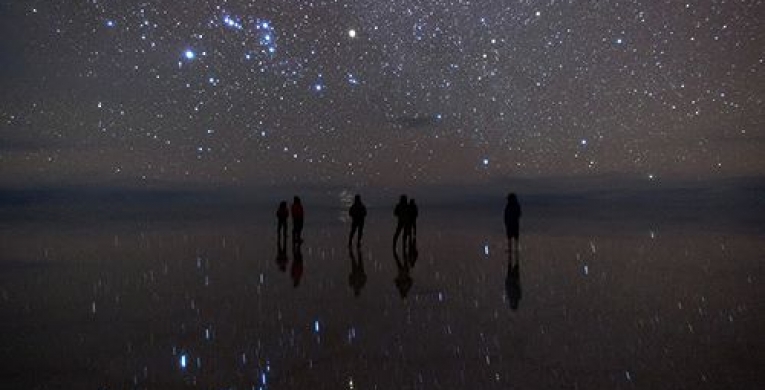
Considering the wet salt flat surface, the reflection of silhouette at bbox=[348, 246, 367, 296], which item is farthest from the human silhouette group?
the wet salt flat surface

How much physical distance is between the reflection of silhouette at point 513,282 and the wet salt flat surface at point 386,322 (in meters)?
0.07

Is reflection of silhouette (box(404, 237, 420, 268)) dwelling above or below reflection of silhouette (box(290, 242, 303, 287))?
above

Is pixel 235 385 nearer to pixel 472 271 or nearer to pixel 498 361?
pixel 498 361

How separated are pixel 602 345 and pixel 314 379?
10.6 feet

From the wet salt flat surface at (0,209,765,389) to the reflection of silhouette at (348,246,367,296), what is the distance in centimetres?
8

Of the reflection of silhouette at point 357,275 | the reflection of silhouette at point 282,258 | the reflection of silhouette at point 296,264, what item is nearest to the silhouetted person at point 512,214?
the reflection of silhouette at point 357,275

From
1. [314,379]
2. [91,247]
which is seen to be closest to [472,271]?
[314,379]

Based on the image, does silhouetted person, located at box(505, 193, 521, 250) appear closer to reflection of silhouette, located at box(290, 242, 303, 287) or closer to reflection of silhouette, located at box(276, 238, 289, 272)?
reflection of silhouette, located at box(290, 242, 303, 287)

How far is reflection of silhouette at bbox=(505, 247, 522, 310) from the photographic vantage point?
9914 millimetres

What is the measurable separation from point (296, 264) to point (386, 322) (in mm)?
7049

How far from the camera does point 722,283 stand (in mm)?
11266

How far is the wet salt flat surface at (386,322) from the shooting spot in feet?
19.9

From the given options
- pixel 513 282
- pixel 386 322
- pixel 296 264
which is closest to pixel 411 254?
pixel 296 264

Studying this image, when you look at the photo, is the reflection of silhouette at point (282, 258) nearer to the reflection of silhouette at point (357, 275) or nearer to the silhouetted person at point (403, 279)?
the reflection of silhouette at point (357, 275)
